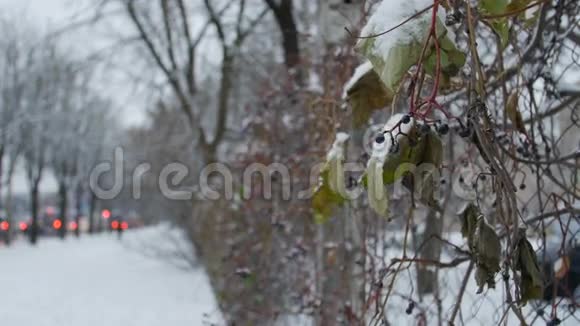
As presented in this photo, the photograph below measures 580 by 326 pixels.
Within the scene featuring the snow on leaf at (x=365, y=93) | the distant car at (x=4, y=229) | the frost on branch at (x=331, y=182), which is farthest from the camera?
the distant car at (x=4, y=229)

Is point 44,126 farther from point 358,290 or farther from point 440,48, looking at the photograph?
point 440,48

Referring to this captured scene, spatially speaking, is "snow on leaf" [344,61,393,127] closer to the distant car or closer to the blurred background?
the blurred background

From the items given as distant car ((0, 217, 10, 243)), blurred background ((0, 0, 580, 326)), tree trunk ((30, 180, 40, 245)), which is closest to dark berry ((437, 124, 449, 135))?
blurred background ((0, 0, 580, 326))

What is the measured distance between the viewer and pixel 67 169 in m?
29.5

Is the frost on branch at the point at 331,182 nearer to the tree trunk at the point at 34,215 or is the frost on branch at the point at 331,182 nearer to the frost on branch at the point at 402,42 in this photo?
the frost on branch at the point at 402,42

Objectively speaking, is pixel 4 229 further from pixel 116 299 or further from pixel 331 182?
pixel 331 182

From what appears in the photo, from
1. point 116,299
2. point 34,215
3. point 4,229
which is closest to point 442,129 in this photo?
point 116,299

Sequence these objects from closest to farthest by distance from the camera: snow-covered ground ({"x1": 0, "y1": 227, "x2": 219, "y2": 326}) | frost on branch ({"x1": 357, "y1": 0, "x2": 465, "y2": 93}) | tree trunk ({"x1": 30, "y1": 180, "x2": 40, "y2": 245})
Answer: frost on branch ({"x1": 357, "y1": 0, "x2": 465, "y2": 93}) → snow-covered ground ({"x1": 0, "y1": 227, "x2": 219, "y2": 326}) → tree trunk ({"x1": 30, "y1": 180, "x2": 40, "y2": 245})

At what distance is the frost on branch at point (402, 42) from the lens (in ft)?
3.47

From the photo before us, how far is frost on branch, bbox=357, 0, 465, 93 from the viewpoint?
106cm

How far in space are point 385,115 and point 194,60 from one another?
7636mm

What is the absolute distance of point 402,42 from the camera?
106cm

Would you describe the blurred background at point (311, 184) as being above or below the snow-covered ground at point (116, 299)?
above

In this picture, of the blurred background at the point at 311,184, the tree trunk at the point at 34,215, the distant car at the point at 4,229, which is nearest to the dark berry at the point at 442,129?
the blurred background at the point at 311,184
